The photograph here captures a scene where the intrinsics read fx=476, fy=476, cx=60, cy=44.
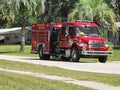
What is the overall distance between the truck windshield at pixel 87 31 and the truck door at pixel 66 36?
0.50 meters

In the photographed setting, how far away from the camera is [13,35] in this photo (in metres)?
91.6

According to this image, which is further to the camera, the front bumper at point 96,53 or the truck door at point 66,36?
the truck door at point 66,36

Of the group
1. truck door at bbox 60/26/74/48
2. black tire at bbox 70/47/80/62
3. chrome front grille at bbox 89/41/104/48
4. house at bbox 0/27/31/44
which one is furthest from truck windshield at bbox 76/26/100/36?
house at bbox 0/27/31/44

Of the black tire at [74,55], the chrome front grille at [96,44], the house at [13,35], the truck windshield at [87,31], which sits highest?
the truck windshield at [87,31]

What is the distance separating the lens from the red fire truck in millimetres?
29578

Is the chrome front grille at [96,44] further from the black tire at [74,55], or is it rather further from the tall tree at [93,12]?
the tall tree at [93,12]

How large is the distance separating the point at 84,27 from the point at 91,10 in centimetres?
1740

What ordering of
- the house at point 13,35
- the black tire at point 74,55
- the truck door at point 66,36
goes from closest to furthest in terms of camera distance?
the black tire at point 74,55 < the truck door at point 66,36 < the house at point 13,35

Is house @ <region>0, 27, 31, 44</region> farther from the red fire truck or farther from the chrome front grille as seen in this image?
the chrome front grille

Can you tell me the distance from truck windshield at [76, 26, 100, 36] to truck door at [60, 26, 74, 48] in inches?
19.9

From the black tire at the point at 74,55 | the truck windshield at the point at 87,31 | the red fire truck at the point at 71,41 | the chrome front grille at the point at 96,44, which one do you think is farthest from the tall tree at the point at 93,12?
the chrome front grille at the point at 96,44

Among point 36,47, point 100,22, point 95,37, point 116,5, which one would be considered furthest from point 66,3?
point 95,37

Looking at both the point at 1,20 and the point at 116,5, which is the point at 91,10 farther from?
the point at 1,20

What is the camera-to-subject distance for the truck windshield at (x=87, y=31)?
3016cm
